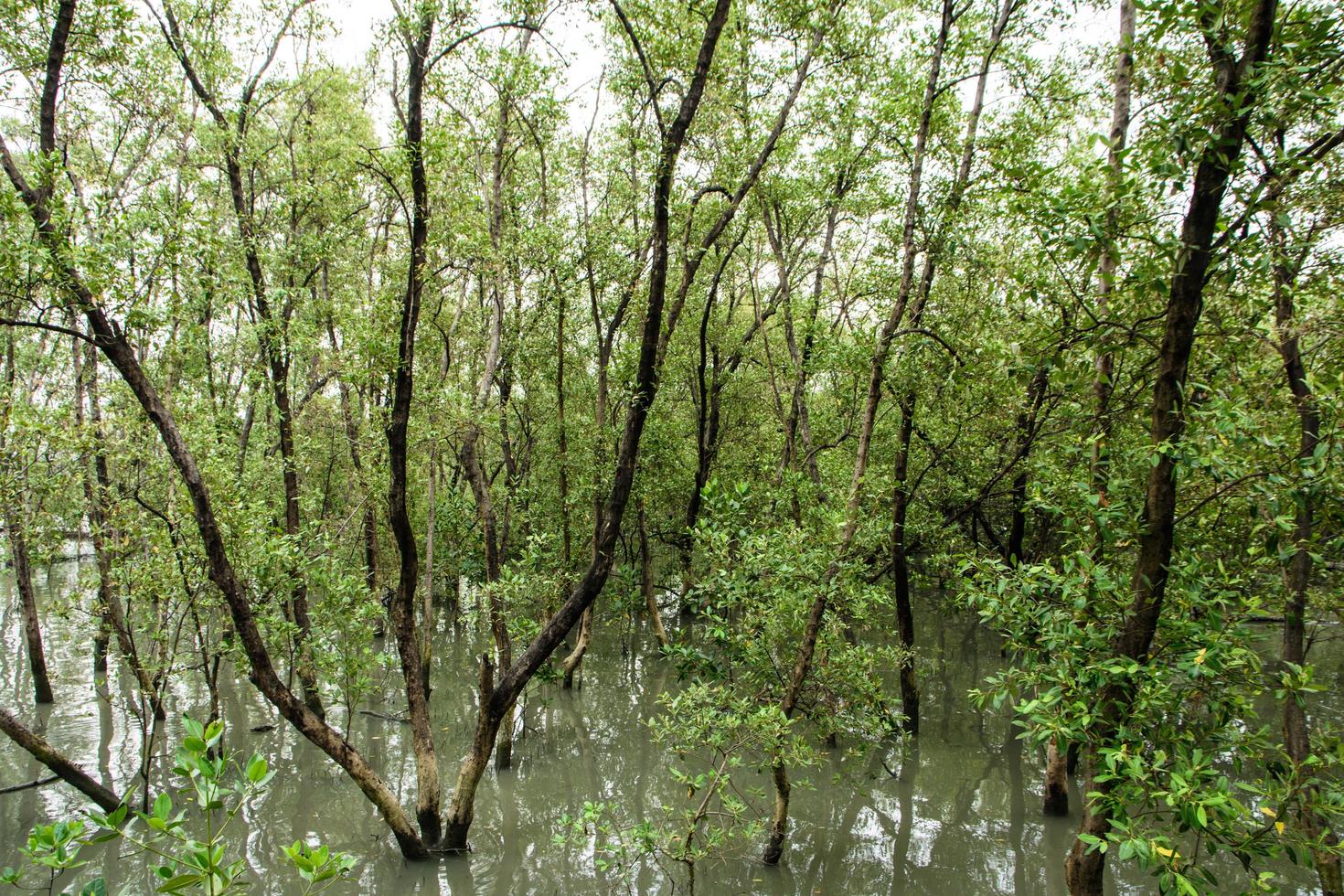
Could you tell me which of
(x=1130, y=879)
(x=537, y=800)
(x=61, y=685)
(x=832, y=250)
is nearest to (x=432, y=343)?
(x=537, y=800)

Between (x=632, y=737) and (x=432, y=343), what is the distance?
7.80 m

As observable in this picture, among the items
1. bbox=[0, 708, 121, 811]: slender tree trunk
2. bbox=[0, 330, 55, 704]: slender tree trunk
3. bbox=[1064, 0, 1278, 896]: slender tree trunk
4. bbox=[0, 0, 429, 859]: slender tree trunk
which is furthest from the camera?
bbox=[0, 330, 55, 704]: slender tree trunk

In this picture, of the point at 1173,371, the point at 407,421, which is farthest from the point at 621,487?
the point at 1173,371

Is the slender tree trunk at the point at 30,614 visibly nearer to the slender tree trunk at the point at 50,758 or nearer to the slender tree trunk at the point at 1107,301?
the slender tree trunk at the point at 50,758

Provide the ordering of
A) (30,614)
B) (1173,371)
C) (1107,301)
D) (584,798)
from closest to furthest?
(1173,371) → (1107,301) → (584,798) → (30,614)

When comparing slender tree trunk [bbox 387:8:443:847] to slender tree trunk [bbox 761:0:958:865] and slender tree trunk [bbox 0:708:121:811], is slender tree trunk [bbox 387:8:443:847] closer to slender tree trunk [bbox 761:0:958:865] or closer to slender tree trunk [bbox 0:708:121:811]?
slender tree trunk [bbox 0:708:121:811]

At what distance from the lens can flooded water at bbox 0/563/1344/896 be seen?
8.08m

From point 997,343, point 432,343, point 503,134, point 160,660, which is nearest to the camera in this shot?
point 997,343

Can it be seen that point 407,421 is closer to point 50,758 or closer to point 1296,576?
point 50,758

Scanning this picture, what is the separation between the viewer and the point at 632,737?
12.3 metres

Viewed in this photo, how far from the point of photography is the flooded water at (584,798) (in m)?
8.08

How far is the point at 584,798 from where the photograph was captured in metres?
10.3

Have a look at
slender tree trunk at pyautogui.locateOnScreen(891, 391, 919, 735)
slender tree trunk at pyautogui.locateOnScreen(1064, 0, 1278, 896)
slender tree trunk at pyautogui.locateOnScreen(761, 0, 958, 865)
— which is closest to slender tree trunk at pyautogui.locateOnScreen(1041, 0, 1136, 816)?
slender tree trunk at pyautogui.locateOnScreen(1064, 0, 1278, 896)

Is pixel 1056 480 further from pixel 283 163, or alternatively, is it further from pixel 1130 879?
pixel 283 163
